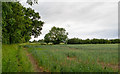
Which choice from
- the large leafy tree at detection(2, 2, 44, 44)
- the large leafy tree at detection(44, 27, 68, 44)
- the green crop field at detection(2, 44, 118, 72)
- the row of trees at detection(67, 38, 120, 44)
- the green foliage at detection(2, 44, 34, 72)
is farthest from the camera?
the row of trees at detection(67, 38, 120, 44)

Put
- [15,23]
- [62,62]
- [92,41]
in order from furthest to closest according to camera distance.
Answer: [92,41]
[15,23]
[62,62]

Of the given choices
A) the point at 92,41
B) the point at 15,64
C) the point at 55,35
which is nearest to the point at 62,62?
the point at 15,64

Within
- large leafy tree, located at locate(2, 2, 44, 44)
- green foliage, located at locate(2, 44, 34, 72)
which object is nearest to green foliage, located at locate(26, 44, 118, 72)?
green foliage, located at locate(2, 44, 34, 72)

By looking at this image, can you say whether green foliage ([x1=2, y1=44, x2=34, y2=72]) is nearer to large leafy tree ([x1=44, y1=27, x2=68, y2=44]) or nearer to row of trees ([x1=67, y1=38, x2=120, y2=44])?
large leafy tree ([x1=44, y1=27, x2=68, y2=44])

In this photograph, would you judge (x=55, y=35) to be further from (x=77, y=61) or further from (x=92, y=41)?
(x=77, y=61)

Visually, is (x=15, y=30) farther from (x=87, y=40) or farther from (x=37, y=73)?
(x=87, y=40)

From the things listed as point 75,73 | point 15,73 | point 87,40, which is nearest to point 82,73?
point 75,73

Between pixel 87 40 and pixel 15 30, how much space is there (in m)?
52.9

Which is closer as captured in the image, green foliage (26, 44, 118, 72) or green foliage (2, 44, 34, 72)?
green foliage (2, 44, 34, 72)

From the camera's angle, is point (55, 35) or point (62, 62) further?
point (55, 35)

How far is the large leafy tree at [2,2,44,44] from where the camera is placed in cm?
821

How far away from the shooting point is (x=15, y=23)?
1215cm

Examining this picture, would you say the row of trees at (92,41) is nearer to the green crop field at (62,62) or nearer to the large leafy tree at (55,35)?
the large leafy tree at (55,35)

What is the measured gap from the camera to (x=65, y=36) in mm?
47562
